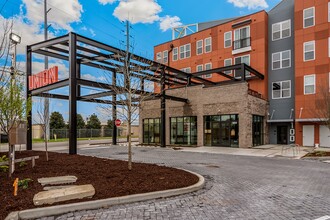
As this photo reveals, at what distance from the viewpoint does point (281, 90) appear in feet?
84.5

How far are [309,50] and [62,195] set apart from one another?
83.6 feet

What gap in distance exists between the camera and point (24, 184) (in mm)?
6781

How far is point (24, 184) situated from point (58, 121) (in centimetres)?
4650

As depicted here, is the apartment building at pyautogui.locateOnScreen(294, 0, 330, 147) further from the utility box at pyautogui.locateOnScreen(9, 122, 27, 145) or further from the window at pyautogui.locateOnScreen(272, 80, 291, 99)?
the utility box at pyautogui.locateOnScreen(9, 122, 27, 145)

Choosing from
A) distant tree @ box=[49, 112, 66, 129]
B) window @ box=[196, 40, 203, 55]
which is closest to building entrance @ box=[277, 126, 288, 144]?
window @ box=[196, 40, 203, 55]

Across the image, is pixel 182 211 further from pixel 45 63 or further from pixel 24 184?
pixel 45 63

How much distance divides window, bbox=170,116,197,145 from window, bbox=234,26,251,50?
10358 mm

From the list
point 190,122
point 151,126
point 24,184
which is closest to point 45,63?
point 151,126

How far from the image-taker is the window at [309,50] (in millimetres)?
23344

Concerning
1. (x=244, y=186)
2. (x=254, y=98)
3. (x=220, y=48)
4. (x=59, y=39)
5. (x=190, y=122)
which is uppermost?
(x=220, y=48)

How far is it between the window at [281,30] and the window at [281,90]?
4.96 metres

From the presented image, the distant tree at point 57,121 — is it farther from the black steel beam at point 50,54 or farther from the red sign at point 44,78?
the red sign at point 44,78

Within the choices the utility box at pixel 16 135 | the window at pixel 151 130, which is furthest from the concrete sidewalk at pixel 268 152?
the utility box at pixel 16 135

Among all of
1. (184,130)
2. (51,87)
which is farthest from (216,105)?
(51,87)
